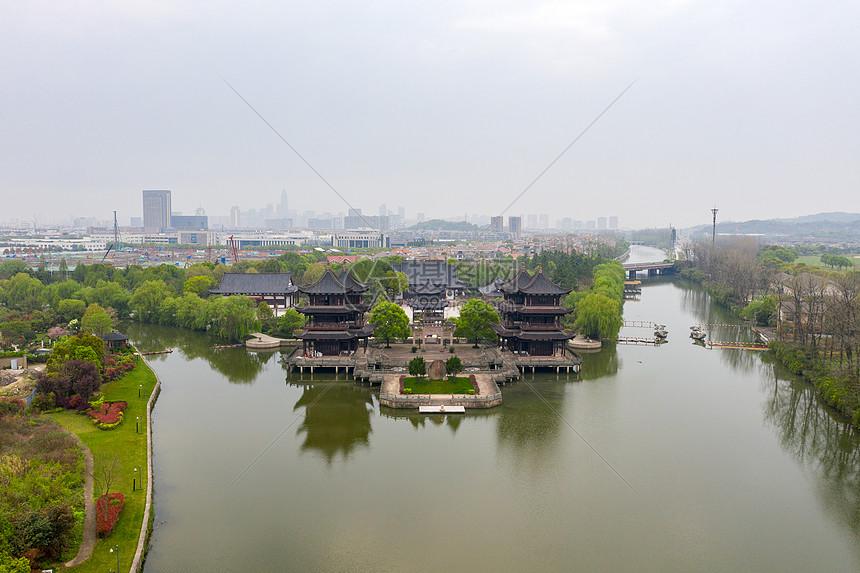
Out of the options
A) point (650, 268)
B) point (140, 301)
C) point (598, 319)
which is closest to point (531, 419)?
point (598, 319)

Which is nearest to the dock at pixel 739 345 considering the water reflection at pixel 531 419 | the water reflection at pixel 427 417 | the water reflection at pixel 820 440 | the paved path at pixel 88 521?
the water reflection at pixel 820 440

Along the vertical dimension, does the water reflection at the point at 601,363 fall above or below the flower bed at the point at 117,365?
below

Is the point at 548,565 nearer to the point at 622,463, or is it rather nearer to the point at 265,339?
the point at 622,463

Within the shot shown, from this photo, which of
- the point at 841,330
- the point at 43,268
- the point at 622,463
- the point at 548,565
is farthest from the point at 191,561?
the point at 43,268

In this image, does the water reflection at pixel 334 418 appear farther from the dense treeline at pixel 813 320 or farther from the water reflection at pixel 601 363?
the dense treeline at pixel 813 320

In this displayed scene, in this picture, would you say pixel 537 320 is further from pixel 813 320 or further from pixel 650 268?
pixel 650 268

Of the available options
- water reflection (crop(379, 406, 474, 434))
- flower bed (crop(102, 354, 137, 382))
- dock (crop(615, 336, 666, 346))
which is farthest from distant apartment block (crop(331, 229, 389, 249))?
water reflection (crop(379, 406, 474, 434))
